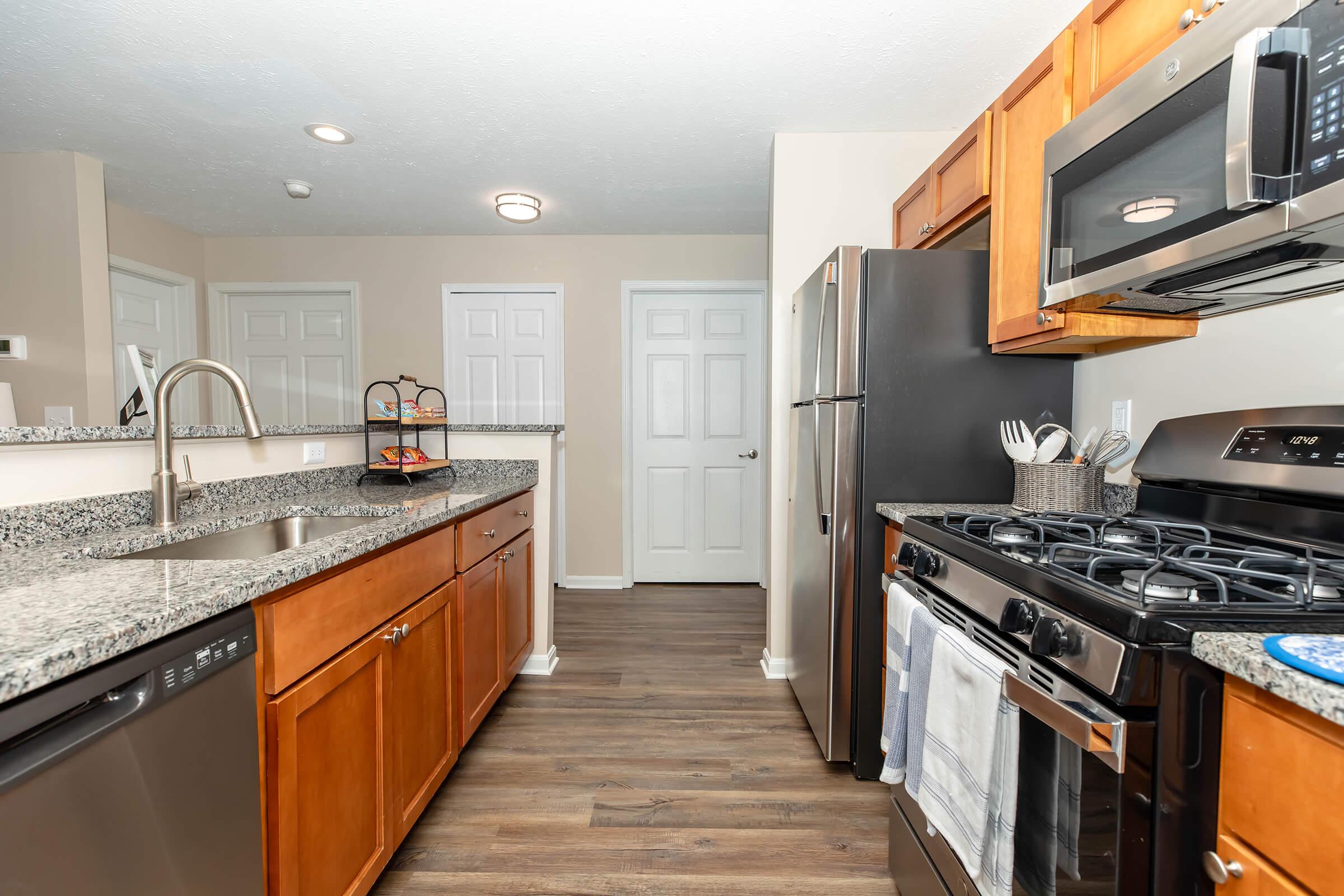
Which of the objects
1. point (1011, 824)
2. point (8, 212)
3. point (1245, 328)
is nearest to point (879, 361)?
point (1245, 328)

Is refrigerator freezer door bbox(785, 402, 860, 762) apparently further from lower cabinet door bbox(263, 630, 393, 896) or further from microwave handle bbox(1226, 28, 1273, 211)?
lower cabinet door bbox(263, 630, 393, 896)

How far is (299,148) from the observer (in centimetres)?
276

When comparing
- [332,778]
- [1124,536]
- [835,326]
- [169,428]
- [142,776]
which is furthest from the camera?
[835,326]

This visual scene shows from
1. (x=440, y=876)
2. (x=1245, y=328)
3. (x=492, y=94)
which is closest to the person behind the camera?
(x=1245, y=328)

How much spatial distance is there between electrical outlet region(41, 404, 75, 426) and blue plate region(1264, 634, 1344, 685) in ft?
14.2

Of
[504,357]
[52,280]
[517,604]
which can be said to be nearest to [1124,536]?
[517,604]

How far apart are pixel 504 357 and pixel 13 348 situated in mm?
2413

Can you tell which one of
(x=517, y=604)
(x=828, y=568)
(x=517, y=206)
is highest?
(x=517, y=206)

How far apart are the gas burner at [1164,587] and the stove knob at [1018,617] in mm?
136

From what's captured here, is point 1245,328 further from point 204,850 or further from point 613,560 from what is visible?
point 613,560

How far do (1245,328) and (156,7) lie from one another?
10.2ft

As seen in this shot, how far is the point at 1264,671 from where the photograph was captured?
0.62 m

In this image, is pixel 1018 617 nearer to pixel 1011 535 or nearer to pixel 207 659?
pixel 1011 535

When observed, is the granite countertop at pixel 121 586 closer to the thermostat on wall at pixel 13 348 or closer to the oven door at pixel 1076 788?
the oven door at pixel 1076 788
